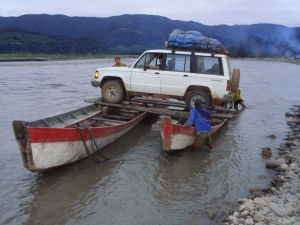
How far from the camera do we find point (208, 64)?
10.0 meters

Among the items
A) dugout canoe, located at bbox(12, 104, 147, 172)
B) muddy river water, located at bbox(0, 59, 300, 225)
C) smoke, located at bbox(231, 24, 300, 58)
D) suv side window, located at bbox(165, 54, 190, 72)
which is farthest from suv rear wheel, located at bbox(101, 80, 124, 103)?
smoke, located at bbox(231, 24, 300, 58)

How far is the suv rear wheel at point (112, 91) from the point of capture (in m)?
10.5

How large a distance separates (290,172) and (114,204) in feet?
13.9

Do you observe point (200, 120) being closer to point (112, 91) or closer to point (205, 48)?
point (205, 48)

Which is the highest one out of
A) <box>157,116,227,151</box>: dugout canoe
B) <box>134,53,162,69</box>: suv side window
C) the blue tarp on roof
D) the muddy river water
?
the blue tarp on roof

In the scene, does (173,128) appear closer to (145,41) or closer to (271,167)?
(271,167)

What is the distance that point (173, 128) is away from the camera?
8.55 m

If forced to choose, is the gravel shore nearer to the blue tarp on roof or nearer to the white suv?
the white suv

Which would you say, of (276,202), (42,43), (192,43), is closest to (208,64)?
(192,43)

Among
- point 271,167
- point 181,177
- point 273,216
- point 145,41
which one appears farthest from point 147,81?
point 145,41

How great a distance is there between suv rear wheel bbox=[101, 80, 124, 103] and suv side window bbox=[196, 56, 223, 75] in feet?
8.58

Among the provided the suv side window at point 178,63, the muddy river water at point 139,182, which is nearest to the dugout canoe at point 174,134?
the muddy river water at point 139,182

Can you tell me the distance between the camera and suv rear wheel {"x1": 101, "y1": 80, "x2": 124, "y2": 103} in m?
10.5

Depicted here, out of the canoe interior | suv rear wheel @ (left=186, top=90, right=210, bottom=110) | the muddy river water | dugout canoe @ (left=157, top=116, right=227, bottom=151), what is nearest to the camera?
the muddy river water
